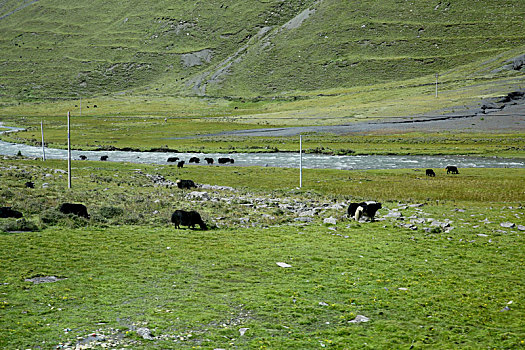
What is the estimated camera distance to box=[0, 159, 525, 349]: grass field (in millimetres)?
10625

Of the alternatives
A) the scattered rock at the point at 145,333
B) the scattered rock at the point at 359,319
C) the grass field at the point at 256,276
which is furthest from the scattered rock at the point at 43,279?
the scattered rock at the point at 359,319

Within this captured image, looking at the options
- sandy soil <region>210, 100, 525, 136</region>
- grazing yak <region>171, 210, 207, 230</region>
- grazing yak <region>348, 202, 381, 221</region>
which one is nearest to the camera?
grazing yak <region>171, 210, 207, 230</region>

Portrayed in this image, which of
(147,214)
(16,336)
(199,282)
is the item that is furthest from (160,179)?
(16,336)

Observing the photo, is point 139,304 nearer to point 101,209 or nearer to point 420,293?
point 420,293

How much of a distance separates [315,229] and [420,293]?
9.34 m

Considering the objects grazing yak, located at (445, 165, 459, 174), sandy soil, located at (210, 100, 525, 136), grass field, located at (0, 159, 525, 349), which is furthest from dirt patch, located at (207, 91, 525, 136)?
grass field, located at (0, 159, 525, 349)

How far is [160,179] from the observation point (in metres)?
45.5

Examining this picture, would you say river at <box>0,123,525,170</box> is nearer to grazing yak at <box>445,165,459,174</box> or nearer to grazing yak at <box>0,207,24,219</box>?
grazing yak at <box>445,165,459,174</box>

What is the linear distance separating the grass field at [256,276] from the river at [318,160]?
35.7 metres

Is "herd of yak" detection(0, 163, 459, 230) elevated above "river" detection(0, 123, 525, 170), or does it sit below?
below

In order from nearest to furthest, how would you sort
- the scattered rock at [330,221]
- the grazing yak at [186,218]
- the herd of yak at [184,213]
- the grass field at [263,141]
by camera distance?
the herd of yak at [184,213], the grazing yak at [186,218], the scattered rock at [330,221], the grass field at [263,141]

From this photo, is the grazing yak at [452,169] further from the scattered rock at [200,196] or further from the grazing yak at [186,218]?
the grazing yak at [186,218]

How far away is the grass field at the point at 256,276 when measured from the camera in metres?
10.6

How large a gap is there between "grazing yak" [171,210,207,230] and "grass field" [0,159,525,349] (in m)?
0.67
